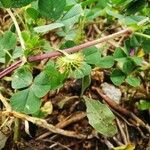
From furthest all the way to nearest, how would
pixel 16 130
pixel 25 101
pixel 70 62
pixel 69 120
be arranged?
pixel 69 120 < pixel 16 130 < pixel 25 101 < pixel 70 62

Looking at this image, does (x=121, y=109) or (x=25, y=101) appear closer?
(x=25, y=101)

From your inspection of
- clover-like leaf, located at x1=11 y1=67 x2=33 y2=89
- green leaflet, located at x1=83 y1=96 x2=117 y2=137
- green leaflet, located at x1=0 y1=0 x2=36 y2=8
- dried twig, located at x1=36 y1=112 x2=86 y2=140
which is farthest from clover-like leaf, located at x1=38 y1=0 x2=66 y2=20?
dried twig, located at x1=36 y1=112 x2=86 y2=140

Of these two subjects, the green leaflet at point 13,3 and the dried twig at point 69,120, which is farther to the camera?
the dried twig at point 69,120

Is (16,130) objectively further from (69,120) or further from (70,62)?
(70,62)

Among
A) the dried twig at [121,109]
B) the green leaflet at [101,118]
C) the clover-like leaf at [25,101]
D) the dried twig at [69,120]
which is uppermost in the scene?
the clover-like leaf at [25,101]

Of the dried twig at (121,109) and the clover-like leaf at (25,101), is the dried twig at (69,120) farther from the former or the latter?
the clover-like leaf at (25,101)

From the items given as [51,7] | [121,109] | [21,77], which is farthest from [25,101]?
[121,109]

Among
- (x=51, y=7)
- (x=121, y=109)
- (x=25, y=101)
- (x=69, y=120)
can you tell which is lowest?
(x=121, y=109)

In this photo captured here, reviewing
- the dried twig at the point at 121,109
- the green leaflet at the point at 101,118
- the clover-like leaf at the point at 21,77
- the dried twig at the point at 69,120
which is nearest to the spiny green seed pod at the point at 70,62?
the clover-like leaf at the point at 21,77

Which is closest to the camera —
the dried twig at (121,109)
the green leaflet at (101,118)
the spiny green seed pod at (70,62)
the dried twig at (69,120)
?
the spiny green seed pod at (70,62)

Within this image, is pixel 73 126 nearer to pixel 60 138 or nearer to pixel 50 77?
pixel 60 138

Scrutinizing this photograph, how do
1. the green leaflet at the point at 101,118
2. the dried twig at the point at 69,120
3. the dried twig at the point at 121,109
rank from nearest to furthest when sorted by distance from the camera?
the green leaflet at the point at 101,118
the dried twig at the point at 69,120
the dried twig at the point at 121,109

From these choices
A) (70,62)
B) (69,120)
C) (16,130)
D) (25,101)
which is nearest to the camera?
(70,62)
